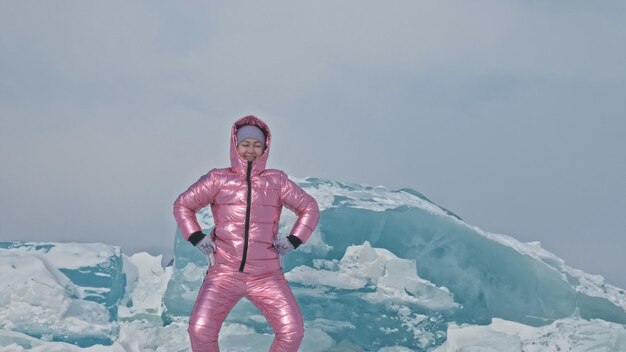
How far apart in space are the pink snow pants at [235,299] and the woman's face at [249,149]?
63cm

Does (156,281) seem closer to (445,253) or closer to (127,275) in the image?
(127,275)

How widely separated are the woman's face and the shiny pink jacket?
3cm

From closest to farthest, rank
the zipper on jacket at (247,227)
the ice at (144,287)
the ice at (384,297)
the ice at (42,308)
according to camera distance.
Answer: the zipper on jacket at (247,227) < the ice at (384,297) < the ice at (42,308) < the ice at (144,287)

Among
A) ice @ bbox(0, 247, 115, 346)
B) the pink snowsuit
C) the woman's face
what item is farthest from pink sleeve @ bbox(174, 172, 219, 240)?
ice @ bbox(0, 247, 115, 346)

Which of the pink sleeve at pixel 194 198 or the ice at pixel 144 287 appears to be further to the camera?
the ice at pixel 144 287

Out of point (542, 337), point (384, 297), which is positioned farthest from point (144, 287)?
point (542, 337)

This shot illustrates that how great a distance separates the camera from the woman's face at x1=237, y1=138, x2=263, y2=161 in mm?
3771

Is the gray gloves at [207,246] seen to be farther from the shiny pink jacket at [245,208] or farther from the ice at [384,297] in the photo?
the ice at [384,297]

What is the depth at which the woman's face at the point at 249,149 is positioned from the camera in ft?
12.4

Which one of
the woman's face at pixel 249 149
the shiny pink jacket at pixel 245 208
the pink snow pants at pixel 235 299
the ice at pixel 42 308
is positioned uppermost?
the woman's face at pixel 249 149

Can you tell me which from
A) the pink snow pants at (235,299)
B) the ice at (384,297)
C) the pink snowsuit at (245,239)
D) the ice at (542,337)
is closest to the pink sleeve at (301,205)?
the pink snowsuit at (245,239)

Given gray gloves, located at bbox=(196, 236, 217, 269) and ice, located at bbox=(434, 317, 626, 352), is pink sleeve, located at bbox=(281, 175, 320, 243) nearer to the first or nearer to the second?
gray gloves, located at bbox=(196, 236, 217, 269)

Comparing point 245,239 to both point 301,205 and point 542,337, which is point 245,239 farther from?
point 542,337

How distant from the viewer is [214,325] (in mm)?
3547
